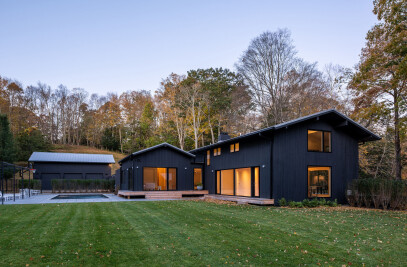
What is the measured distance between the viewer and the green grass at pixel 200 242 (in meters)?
4.61

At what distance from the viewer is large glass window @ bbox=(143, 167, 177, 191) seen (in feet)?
67.1

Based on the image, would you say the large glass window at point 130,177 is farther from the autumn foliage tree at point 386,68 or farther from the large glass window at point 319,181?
the autumn foliage tree at point 386,68

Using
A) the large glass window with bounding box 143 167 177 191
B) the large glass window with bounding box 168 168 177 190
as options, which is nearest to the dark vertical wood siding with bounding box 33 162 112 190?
the large glass window with bounding box 143 167 177 191

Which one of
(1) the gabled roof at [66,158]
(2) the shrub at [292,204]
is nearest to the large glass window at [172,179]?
(2) the shrub at [292,204]

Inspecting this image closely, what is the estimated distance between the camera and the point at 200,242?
5684 mm

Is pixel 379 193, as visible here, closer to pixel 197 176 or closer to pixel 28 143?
pixel 197 176

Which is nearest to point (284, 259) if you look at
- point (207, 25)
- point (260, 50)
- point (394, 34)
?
point (394, 34)

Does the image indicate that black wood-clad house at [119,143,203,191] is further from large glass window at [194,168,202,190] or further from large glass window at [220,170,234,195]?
large glass window at [220,170,234,195]

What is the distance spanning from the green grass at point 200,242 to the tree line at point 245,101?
7.94 metres

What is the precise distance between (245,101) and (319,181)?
35.9ft

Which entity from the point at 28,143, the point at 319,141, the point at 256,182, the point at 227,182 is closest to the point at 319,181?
the point at 319,141

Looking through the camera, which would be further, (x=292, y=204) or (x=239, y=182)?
(x=239, y=182)

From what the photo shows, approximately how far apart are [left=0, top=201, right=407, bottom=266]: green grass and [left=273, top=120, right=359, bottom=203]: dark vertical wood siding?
5.24 meters

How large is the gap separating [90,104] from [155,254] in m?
51.8
